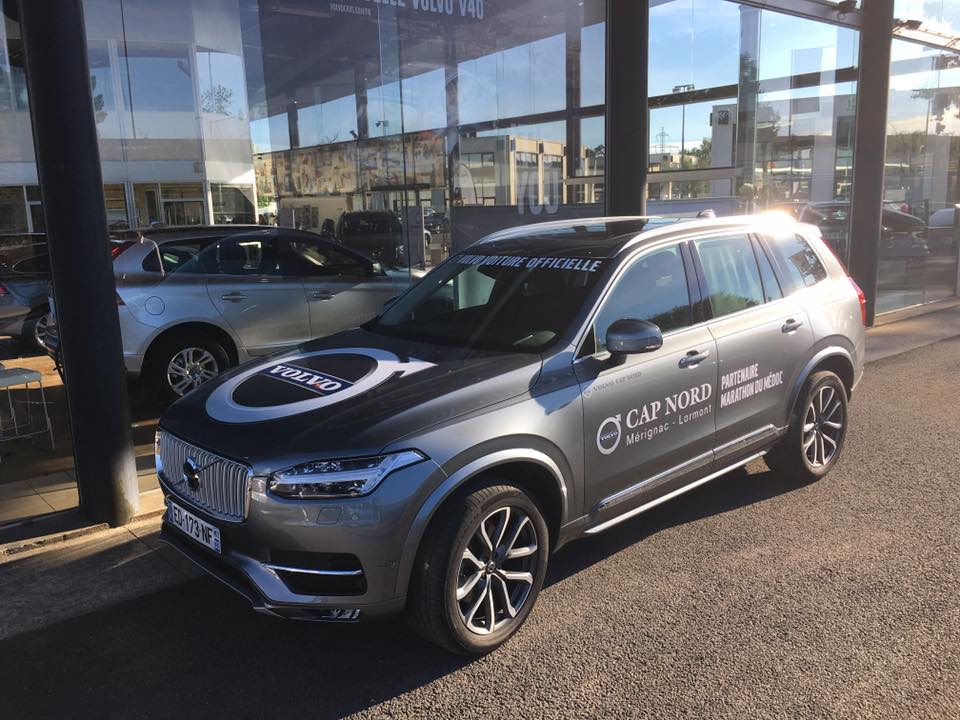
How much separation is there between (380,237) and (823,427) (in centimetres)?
551

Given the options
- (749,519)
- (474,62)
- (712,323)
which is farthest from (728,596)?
(474,62)

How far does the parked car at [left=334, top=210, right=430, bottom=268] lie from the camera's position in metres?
8.84

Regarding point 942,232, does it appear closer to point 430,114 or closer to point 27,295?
point 430,114

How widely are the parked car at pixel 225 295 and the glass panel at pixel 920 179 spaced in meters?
9.30

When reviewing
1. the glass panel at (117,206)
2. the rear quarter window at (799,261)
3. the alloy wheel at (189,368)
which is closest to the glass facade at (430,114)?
the glass panel at (117,206)

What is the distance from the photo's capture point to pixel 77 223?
4.36m

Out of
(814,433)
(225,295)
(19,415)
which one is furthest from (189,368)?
(814,433)

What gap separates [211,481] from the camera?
3.14 metres

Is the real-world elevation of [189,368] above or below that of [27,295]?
below

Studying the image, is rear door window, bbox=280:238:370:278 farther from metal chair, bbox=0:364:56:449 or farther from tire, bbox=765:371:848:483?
tire, bbox=765:371:848:483

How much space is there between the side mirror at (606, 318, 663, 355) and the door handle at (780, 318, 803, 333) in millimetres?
1514

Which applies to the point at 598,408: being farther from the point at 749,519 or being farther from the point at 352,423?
the point at 749,519

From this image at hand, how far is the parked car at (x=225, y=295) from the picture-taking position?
6.99 meters

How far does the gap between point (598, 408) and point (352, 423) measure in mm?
1195
